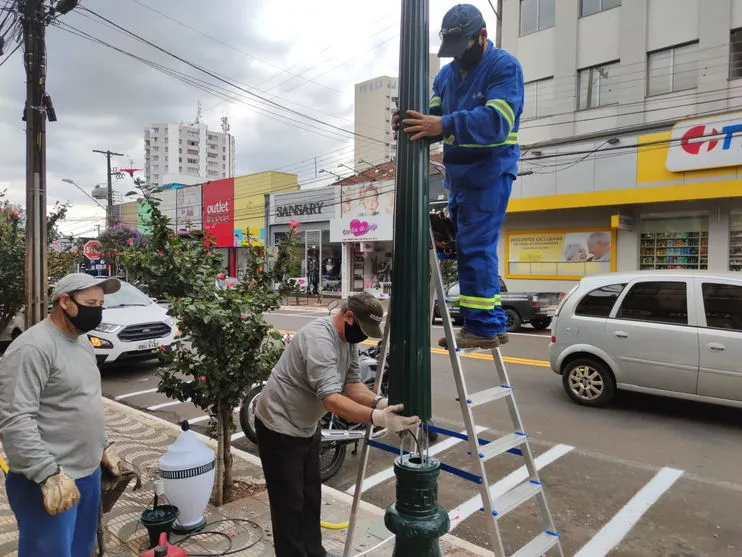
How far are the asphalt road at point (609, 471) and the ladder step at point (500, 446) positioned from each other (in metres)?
1.46

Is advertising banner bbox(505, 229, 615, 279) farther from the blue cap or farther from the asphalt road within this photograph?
the blue cap

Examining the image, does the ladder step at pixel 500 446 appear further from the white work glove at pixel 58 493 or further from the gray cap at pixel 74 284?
the gray cap at pixel 74 284

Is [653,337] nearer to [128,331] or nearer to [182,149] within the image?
[128,331]

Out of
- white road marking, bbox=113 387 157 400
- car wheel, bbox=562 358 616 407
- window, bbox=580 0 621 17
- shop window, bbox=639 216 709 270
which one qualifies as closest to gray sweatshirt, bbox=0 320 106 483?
white road marking, bbox=113 387 157 400

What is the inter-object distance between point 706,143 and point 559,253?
18.6 ft

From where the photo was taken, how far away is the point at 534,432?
6281 millimetres

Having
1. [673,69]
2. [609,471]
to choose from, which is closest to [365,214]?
[673,69]

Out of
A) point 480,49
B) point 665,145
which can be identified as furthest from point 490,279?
point 665,145

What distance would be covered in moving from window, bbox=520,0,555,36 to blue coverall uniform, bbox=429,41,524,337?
64.8 feet

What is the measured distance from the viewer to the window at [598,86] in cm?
1812

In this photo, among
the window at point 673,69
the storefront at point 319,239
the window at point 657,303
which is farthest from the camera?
the storefront at point 319,239

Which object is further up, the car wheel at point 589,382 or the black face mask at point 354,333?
the black face mask at point 354,333

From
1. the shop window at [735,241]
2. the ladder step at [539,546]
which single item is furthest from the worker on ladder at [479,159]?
the shop window at [735,241]

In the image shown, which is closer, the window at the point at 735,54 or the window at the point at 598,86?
the window at the point at 735,54
